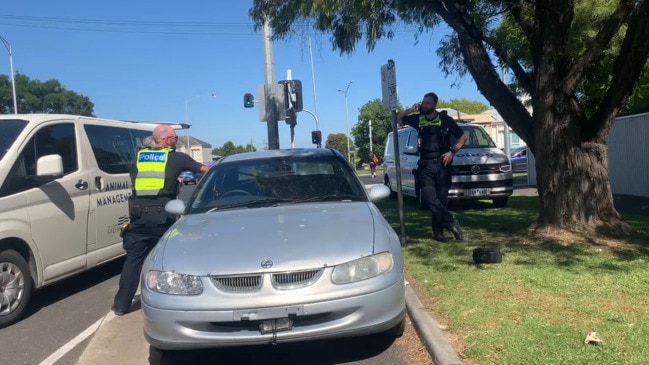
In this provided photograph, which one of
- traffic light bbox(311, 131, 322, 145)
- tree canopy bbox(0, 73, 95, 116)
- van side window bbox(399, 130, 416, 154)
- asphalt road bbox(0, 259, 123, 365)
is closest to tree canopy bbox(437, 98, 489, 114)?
tree canopy bbox(0, 73, 95, 116)

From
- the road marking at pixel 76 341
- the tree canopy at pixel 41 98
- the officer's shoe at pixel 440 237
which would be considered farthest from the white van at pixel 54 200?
the tree canopy at pixel 41 98

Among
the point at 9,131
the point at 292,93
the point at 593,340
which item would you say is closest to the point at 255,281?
the point at 593,340

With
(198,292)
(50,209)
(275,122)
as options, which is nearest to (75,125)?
(50,209)

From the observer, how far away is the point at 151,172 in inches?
239

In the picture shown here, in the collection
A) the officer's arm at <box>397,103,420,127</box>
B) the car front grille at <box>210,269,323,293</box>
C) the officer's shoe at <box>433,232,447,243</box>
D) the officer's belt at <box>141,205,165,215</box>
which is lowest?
the officer's shoe at <box>433,232,447,243</box>

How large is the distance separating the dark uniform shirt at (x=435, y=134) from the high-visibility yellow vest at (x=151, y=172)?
3.46 m

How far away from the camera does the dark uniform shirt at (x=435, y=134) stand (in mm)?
7914

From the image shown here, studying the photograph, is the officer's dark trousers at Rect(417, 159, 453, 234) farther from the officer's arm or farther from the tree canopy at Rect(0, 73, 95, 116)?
the tree canopy at Rect(0, 73, 95, 116)

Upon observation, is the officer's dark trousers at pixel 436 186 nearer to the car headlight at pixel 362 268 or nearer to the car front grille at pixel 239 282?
the car headlight at pixel 362 268

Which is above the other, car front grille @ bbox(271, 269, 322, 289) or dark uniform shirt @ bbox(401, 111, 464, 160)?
dark uniform shirt @ bbox(401, 111, 464, 160)

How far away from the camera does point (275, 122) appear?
14039mm

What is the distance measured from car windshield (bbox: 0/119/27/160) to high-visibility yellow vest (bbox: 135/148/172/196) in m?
1.28

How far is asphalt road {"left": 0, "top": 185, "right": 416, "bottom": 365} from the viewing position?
461 cm

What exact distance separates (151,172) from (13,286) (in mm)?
1700
